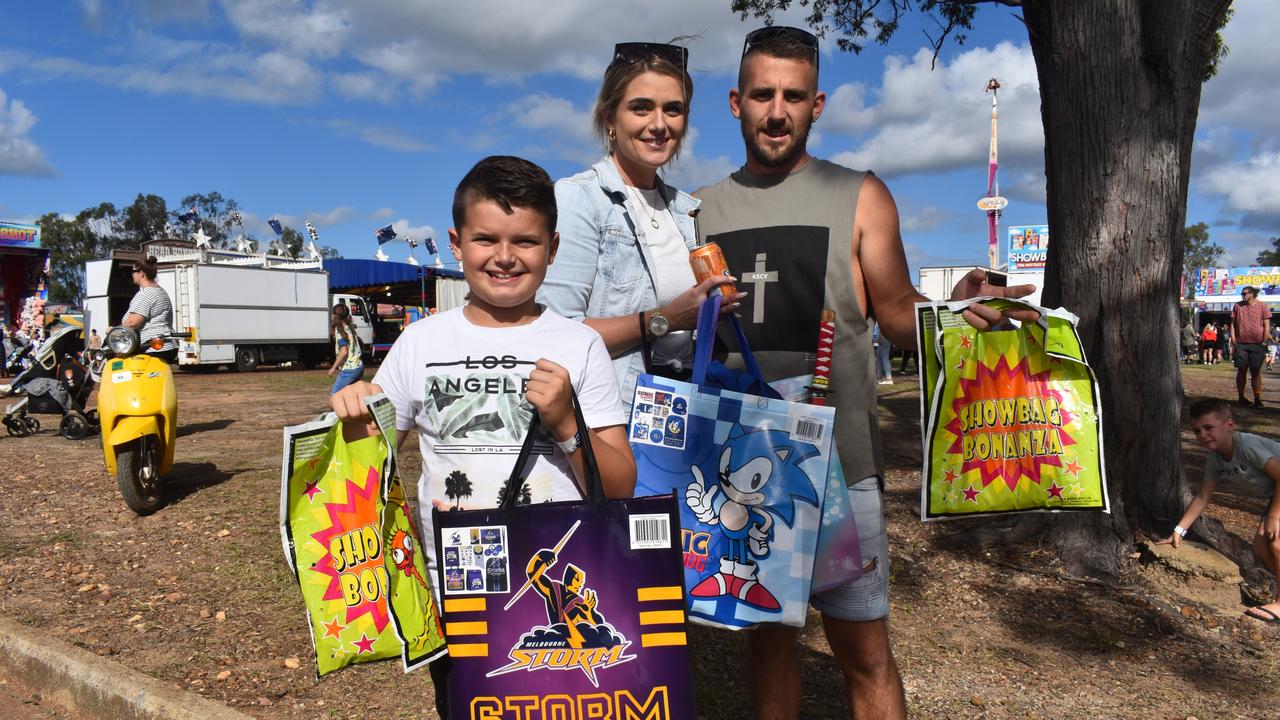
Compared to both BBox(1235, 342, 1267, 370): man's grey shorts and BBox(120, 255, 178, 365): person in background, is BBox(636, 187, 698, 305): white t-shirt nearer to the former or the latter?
BBox(120, 255, 178, 365): person in background

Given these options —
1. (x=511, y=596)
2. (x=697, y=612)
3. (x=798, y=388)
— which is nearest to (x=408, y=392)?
(x=511, y=596)

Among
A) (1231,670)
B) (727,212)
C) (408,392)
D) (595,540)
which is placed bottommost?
(1231,670)

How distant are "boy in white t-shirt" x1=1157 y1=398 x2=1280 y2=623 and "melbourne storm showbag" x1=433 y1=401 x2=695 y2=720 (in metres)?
4.43

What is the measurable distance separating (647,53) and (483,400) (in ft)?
3.46

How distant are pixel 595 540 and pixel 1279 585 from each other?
15.3ft

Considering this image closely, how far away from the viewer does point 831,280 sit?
221 cm

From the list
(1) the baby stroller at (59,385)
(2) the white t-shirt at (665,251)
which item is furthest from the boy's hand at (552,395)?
(1) the baby stroller at (59,385)

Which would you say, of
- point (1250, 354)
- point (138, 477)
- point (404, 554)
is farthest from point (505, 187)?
point (1250, 354)

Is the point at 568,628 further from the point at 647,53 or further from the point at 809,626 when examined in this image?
the point at 809,626

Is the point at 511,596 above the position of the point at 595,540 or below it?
below

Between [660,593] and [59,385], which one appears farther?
[59,385]

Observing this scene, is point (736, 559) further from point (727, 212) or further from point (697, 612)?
point (727, 212)

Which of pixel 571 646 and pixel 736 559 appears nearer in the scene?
pixel 571 646

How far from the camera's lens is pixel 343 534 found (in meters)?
1.65
